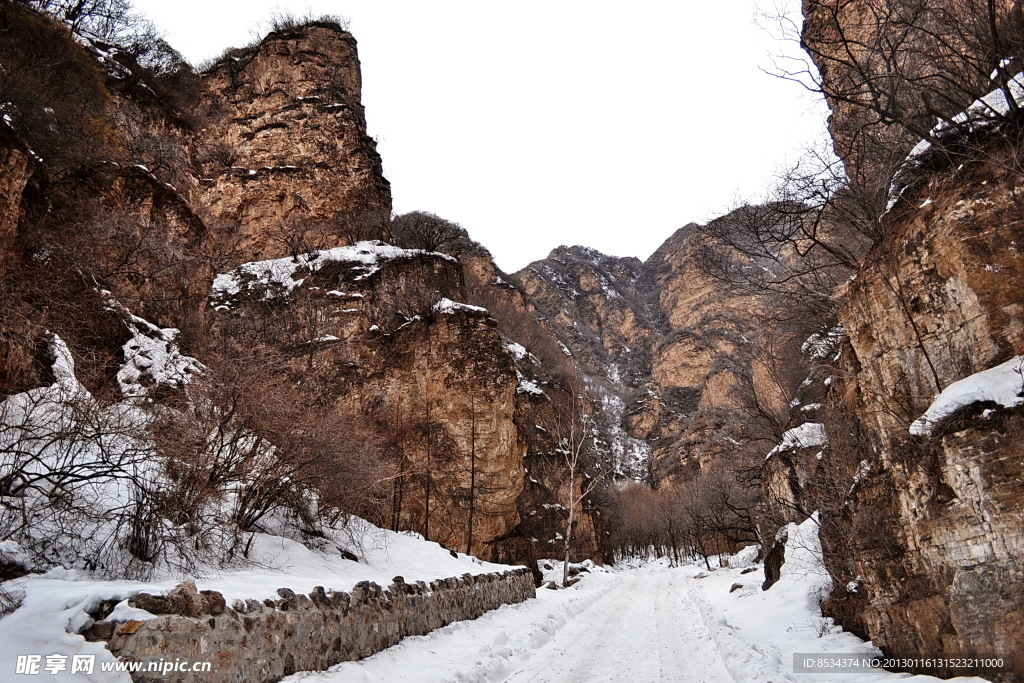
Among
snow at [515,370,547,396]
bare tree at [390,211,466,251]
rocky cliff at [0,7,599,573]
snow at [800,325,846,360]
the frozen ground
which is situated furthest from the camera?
snow at [515,370,547,396]

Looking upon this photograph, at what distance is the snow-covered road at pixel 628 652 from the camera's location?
8188 millimetres

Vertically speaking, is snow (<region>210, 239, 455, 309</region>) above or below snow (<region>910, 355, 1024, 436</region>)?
above

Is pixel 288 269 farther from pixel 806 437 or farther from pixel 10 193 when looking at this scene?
pixel 806 437

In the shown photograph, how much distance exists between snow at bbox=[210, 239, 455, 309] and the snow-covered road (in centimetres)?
2067

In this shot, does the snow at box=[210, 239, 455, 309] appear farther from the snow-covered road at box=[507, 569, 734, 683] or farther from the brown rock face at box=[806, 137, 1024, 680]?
the brown rock face at box=[806, 137, 1024, 680]

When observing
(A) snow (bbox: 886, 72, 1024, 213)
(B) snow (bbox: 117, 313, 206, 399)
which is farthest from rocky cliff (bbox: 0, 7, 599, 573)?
(A) snow (bbox: 886, 72, 1024, 213)

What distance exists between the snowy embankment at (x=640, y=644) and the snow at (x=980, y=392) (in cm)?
276

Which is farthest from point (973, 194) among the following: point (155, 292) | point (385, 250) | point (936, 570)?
point (385, 250)

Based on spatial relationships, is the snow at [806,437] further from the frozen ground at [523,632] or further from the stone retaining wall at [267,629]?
the stone retaining wall at [267,629]

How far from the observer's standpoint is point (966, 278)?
661 cm

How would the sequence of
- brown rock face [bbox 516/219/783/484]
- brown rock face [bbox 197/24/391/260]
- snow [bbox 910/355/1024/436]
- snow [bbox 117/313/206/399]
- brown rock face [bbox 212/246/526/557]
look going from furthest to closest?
brown rock face [bbox 516/219/783/484]
brown rock face [bbox 197/24/391/260]
brown rock face [bbox 212/246/526/557]
snow [bbox 117/313/206/399]
snow [bbox 910/355/1024/436]

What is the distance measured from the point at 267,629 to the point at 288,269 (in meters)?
25.6

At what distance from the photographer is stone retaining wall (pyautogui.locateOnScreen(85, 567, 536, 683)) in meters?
4.97

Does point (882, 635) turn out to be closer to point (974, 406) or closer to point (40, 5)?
point (974, 406)
